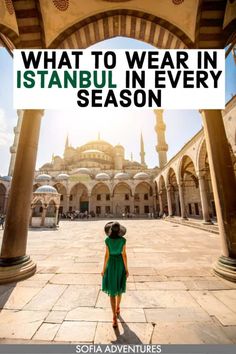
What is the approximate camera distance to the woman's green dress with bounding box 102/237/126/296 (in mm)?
2316

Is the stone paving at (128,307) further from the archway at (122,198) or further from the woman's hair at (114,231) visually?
the archway at (122,198)

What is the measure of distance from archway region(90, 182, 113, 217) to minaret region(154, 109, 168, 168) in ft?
40.9

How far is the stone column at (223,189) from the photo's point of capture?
3713mm

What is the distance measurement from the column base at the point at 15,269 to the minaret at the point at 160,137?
30.4 meters

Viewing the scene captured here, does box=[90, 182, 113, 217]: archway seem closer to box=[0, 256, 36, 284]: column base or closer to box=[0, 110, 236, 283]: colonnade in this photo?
box=[0, 110, 236, 283]: colonnade

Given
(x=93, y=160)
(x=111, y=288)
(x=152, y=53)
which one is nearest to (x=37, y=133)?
(x=152, y=53)

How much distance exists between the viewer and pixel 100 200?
3612 cm

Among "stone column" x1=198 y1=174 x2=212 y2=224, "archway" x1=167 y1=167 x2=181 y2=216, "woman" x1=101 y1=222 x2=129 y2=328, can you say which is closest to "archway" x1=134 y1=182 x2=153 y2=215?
"archway" x1=167 y1=167 x2=181 y2=216

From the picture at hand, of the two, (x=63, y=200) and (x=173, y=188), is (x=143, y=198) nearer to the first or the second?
(x=173, y=188)

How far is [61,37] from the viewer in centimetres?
510

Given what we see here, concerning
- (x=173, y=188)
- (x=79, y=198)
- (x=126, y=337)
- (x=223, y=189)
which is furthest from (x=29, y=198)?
(x=79, y=198)

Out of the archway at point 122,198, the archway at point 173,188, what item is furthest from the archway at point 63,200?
the archway at point 173,188

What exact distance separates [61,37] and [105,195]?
32.1 metres

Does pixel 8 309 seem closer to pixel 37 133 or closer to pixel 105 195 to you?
pixel 37 133
